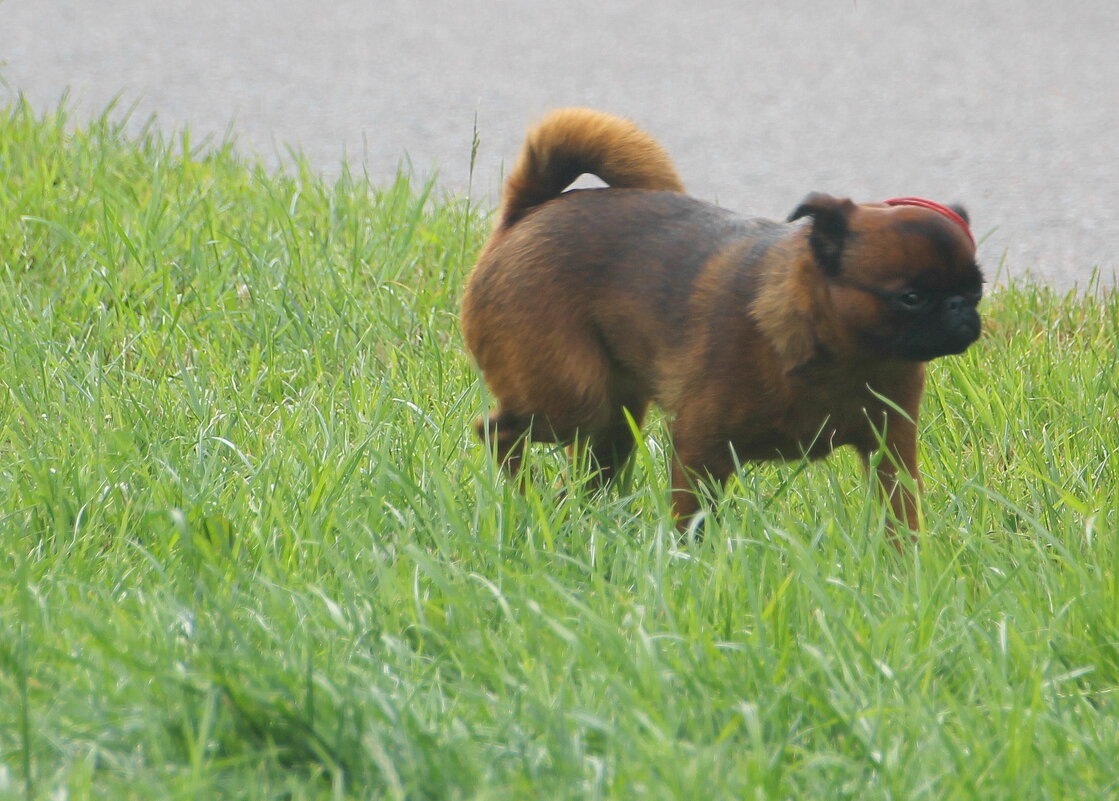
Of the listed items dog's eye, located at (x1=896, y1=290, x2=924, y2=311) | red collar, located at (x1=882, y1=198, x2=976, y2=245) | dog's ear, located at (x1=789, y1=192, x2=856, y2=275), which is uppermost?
red collar, located at (x1=882, y1=198, x2=976, y2=245)

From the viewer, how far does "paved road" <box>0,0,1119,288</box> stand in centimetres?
592

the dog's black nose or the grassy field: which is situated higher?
the dog's black nose

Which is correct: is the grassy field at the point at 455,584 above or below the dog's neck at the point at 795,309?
below

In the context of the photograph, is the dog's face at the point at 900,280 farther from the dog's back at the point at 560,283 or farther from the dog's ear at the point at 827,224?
the dog's back at the point at 560,283

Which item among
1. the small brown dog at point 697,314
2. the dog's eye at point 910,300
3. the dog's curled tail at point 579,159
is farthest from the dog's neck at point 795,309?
the dog's curled tail at point 579,159

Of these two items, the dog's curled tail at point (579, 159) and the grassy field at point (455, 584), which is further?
the dog's curled tail at point (579, 159)

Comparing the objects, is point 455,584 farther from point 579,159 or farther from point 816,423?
point 579,159

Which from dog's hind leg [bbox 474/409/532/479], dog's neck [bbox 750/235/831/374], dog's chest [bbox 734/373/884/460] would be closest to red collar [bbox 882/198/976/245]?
dog's neck [bbox 750/235/831/374]

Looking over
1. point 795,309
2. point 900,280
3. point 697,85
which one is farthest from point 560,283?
point 697,85

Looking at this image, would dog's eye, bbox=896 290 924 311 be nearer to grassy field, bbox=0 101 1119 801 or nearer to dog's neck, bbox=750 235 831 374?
dog's neck, bbox=750 235 831 374

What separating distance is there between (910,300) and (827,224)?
238 millimetres

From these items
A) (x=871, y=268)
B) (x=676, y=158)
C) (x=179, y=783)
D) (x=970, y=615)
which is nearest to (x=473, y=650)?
(x=179, y=783)

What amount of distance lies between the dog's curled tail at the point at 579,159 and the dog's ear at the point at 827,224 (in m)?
0.65

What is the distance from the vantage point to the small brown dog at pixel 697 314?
286 cm
